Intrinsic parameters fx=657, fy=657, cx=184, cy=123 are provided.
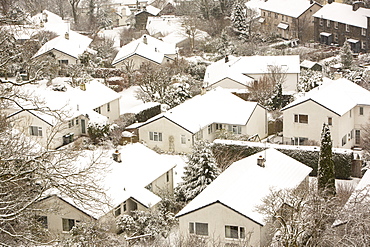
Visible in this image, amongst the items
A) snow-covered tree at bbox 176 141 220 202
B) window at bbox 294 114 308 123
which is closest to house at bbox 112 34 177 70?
window at bbox 294 114 308 123

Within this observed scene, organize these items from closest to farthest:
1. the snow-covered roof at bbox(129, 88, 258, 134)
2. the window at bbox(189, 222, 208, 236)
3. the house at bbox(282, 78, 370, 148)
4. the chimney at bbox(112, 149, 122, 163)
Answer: the window at bbox(189, 222, 208, 236) → the chimney at bbox(112, 149, 122, 163) → the house at bbox(282, 78, 370, 148) → the snow-covered roof at bbox(129, 88, 258, 134)

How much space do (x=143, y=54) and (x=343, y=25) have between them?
954 inches

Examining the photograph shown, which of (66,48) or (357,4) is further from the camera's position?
(357,4)

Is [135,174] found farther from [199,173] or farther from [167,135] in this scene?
[167,135]

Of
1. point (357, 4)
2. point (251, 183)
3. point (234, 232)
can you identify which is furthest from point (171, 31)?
point (234, 232)

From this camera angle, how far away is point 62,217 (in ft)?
88.1

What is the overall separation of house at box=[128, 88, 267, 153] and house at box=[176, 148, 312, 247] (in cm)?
1089

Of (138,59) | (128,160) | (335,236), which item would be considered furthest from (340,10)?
(335,236)

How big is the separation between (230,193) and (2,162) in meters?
14.3

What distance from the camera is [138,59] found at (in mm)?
59625

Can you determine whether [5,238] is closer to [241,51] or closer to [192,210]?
[192,210]

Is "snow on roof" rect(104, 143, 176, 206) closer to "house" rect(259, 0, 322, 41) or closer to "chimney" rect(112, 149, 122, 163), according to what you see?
"chimney" rect(112, 149, 122, 163)

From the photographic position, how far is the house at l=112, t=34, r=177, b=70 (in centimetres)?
5922

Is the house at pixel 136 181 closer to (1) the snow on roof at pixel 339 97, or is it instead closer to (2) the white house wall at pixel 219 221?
(2) the white house wall at pixel 219 221
